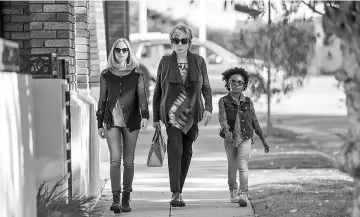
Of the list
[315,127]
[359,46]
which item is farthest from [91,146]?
[315,127]

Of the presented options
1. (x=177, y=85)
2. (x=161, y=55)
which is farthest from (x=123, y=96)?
(x=161, y=55)

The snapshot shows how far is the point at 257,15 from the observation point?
17484mm

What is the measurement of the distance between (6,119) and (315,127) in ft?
54.5

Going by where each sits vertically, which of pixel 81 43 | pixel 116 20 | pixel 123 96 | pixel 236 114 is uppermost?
pixel 116 20

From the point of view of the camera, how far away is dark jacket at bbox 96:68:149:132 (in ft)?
33.1

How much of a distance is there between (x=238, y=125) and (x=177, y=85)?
0.74m

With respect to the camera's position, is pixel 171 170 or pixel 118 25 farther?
pixel 118 25

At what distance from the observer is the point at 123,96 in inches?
400

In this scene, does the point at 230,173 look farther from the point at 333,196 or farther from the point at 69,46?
the point at 69,46

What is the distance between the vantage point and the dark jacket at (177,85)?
10383 millimetres

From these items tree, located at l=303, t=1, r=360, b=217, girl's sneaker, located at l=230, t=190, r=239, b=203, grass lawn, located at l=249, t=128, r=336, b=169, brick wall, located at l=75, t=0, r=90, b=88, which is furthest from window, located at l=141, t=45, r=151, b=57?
tree, located at l=303, t=1, r=360, b=217

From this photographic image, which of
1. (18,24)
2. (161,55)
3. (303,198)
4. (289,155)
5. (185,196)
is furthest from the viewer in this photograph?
(161,55)

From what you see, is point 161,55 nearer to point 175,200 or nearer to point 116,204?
point 175,200

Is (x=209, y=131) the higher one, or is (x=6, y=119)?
(x=6, y=119)
